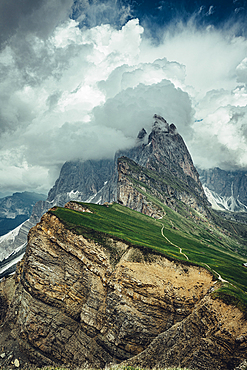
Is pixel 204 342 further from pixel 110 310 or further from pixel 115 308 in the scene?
pixel 110 310

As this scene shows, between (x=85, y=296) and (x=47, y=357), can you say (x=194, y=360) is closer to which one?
(x=85, y=296)

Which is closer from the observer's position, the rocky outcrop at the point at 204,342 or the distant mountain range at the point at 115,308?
the rocky outcrop at the point at 204,342

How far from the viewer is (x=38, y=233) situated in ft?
224

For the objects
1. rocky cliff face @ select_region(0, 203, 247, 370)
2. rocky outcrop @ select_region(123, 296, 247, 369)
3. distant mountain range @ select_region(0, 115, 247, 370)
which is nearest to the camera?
rocky outcrop @ select_region(123, 296, 247, 369)

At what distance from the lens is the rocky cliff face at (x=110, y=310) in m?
40.7

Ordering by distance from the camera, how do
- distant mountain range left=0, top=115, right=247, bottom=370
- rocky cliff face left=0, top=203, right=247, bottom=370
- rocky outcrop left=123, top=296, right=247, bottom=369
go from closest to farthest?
rocky outcrop left=123, top=296, right=247, bottom=369 < distant mountain range left=0, top=115, right=247, bottom=370 < rocky cliff face left=0, top=203, right=247, bottom=370

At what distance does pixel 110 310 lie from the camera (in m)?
52.1

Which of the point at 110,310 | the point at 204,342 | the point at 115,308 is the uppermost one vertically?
the point at 204,342

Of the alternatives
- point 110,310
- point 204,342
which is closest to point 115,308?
point 110,310

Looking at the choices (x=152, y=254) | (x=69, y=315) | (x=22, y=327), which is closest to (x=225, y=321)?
(x=152, y=254)

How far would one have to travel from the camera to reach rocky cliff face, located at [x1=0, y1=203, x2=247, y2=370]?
133 ft

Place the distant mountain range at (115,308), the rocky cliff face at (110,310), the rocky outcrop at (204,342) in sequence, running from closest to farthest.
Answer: the rocky outcrop at (204,342) → the distant mountain range at (115,308) → the rocky cliff face at (110,310)

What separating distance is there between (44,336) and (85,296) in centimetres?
1515

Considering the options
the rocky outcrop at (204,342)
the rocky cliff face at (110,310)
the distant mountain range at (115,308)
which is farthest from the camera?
the rocky cliff face at (110,310)
